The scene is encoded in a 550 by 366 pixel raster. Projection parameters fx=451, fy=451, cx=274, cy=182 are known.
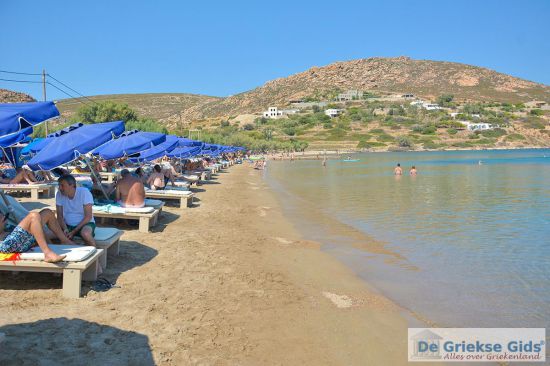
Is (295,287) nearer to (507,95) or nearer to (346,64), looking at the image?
(507,95)

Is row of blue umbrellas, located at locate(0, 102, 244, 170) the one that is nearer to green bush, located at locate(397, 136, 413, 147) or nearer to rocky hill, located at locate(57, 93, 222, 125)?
green bush, located at locate(397, 136, 413, 147)

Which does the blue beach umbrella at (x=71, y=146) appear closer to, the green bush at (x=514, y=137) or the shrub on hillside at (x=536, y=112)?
the green bush at (x=514, y=137)

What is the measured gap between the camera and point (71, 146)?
22.9 ft

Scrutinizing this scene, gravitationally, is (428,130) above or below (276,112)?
below

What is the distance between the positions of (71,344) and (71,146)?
4072mm

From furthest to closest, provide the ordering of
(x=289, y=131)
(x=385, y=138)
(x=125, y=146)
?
(x=289, y=131) < (x=385, y=138) < (x=125, y=146)

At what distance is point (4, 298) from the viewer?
455 cm

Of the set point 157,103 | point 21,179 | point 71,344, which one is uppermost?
point 157,103

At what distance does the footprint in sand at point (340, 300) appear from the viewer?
201 inches

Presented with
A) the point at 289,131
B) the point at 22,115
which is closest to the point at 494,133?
the point at 289,131

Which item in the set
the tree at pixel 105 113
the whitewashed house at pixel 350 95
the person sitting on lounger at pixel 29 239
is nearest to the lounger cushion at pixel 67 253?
the person sitting on lounger at pixel 29 239

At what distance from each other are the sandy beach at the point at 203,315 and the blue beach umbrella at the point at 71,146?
161 centimetres

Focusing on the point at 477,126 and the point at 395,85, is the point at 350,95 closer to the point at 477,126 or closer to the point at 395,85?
the point at 395,85

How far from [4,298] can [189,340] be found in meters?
2.09
